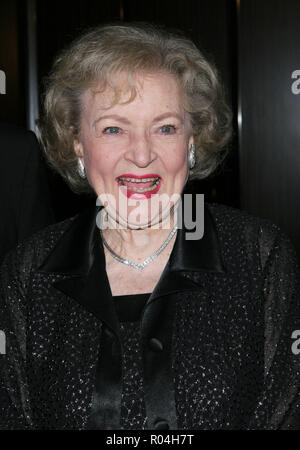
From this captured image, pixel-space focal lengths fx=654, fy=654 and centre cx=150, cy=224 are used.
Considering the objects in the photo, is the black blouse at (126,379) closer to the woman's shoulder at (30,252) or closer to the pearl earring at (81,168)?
the woman's shoulder at (30,252)

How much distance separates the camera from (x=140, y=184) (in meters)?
1.69

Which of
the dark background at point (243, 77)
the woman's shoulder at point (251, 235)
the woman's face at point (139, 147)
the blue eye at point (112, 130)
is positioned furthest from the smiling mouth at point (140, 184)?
the dark background at point (243, 77)

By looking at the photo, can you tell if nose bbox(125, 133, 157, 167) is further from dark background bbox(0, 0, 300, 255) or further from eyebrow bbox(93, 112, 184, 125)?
dark background bbox(0, 0, 300, 255)

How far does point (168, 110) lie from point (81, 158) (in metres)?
0.31

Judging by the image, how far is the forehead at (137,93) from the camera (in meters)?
1.64

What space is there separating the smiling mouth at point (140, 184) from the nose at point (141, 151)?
0.05 meters

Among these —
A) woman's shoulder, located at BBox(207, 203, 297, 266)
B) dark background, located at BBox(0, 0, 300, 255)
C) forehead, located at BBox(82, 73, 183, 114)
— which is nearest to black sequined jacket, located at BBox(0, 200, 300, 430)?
woman's shoulder, located at BBox(207, 203, 297, 266)

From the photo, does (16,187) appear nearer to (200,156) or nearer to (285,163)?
(200,156)

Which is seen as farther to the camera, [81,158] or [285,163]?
[285,163]

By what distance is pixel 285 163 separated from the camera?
412cm

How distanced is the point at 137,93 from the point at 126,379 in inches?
27.9

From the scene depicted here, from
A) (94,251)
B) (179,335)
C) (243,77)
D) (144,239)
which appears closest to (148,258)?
(144,239)
